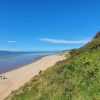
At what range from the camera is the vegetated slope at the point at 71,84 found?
1094 cm

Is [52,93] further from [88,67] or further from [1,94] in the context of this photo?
[1,94]

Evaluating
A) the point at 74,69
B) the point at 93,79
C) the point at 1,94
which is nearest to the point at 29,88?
the point at 74,69

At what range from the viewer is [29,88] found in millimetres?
13234

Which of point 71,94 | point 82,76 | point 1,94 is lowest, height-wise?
point 1,94

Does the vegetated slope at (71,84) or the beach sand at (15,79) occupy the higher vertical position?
the vegetated slope at (71,84)

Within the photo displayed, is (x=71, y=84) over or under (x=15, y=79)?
over

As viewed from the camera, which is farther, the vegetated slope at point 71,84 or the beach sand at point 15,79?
the beach sand at point 15,79

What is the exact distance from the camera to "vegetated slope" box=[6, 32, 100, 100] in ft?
35.9

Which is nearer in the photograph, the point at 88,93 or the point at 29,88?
the point at 88,93

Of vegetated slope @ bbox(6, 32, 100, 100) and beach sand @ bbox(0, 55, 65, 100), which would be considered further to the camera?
beach sand @ bbox(0, 55, 65, 100)

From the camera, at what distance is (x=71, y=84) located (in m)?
11.8

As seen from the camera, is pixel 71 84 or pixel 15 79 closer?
pixel 71 84

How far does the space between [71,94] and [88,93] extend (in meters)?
0.85

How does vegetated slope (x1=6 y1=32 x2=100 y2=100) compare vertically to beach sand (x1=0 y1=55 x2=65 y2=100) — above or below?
above
